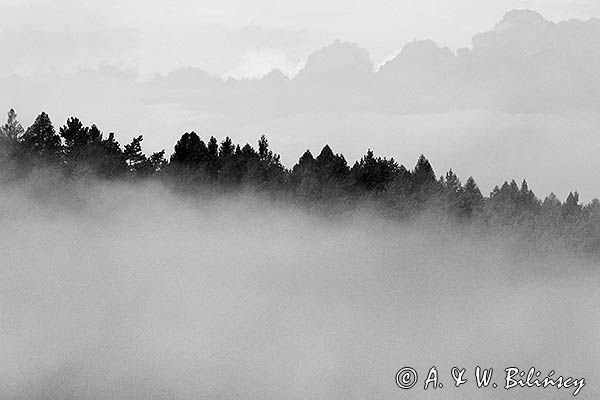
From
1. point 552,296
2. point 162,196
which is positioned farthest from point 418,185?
point 162,196

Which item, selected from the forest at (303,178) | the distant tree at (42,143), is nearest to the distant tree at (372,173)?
the forest at (303,178)

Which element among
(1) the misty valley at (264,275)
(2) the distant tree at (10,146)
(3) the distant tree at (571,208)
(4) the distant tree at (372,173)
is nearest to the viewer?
(1) the misty valley at (264,275)

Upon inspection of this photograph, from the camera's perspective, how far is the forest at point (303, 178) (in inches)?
4427

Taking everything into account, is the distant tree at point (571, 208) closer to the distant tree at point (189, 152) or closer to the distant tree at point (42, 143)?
the distant tree at point (189, 152)

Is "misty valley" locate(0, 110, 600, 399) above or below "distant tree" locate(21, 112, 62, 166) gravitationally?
below

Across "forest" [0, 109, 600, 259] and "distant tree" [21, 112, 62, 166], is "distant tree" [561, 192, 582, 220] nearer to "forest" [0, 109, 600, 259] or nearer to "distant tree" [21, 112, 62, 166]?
"forest" [0, 109, 600, 259]

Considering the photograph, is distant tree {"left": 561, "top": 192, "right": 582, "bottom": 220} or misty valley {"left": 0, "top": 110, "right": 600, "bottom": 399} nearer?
misty valley {"left": 0, "top": 110, "right": 600, "bottom": 399}

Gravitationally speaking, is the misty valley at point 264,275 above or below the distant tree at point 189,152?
below

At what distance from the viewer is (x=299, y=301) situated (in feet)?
354

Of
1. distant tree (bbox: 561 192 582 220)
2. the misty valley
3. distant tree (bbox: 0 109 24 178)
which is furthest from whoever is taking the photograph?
distant tree (bbox: 561 192 582 220)

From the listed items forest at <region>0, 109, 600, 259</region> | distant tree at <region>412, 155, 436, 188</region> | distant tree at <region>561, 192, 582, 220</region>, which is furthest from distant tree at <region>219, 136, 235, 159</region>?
distant tree at <region>561, 192, 582, 220</region>

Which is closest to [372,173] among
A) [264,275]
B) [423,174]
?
[423,174]

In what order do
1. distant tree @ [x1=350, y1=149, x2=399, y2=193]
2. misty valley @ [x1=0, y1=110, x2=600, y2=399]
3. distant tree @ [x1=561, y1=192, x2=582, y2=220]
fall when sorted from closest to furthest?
misty valley @ [x1=0, y1=110, x2=600, y2=399] → distant tree @ [x1=350, y1=149, x2=399, y2=193] → distant tree @ [x1=561, y1=192, x2=582, y2=220]

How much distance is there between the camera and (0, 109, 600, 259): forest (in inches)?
4427
